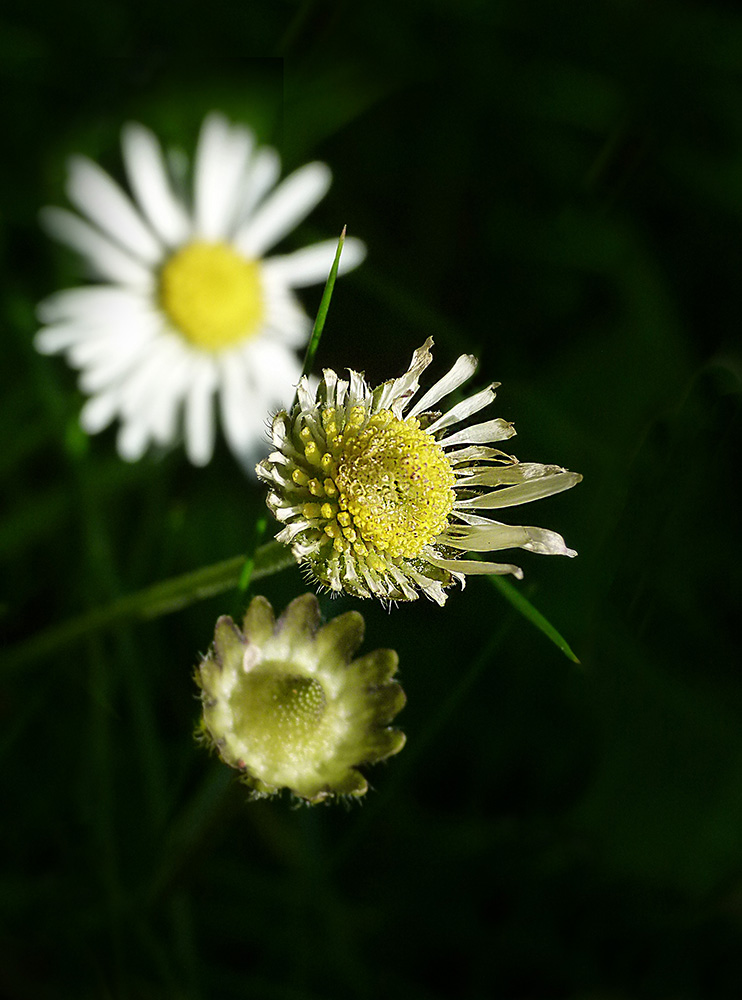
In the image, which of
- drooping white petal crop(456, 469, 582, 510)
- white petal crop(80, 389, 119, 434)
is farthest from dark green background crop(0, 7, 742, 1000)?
drooping white petal crop(456, 469, 582, 510)

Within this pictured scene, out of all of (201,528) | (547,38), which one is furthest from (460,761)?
(547,38)

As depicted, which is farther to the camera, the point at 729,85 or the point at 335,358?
the point at 729,85

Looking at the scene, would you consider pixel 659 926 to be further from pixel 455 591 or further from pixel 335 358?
pixel 335 358

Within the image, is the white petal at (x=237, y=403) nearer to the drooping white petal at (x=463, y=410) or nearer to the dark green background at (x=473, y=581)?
the dark green background at (x=473, y=581)

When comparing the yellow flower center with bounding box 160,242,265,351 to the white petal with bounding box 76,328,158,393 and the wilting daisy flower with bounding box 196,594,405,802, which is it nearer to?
the white petal with bounding box 76,328,158,393

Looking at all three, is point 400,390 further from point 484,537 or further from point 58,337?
point 58,337

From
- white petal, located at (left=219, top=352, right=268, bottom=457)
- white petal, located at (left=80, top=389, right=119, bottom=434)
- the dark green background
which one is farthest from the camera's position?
white petal, located at (left=219, top=352, right=268, bottom=457)
